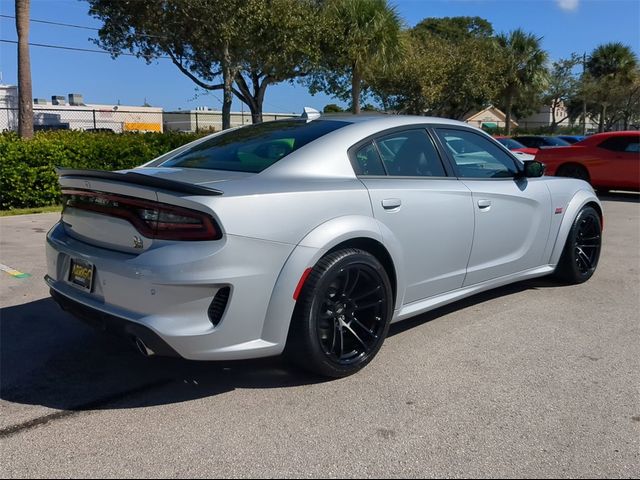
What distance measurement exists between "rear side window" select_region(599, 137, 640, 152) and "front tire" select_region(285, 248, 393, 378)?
10.9m

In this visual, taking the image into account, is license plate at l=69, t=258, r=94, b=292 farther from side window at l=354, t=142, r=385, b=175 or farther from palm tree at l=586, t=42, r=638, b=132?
palm tree at l=586, t=42, r=638, b=132

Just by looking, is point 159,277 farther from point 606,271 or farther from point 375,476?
point 606,271

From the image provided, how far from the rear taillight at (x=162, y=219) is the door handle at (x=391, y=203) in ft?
3.76

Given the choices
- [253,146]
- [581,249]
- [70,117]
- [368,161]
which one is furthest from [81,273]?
[70,117]

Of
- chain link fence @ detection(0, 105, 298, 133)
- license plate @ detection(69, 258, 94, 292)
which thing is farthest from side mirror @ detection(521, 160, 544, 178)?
chain link fence @ detection(0, 105, 298, 133)

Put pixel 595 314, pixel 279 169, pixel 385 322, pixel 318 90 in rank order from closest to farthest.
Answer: pixel 279 169, pixel 385 322, pixel 595 314, pixel 318 90

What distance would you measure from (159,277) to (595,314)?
3.55m

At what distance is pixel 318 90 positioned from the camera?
26.6 m

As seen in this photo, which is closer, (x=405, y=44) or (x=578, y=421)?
(x=578, y=421)

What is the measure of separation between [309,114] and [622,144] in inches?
413

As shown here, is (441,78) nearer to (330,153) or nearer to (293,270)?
(330,153)

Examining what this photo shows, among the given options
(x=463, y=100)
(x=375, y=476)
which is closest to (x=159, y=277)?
(x=375, y=476)

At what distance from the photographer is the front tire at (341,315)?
326 cm

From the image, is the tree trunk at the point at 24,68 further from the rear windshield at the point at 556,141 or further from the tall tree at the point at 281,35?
the rear windshield at the point at 556,141
